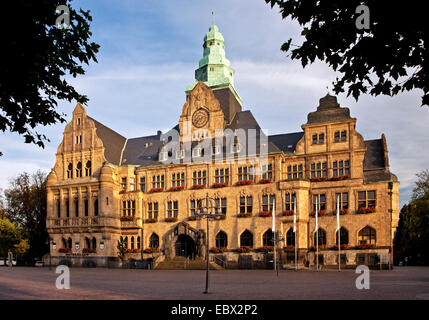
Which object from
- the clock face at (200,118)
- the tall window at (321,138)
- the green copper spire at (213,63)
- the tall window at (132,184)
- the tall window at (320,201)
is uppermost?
the green copper spire at (213,63)

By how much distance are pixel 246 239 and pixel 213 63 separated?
25.7 metres

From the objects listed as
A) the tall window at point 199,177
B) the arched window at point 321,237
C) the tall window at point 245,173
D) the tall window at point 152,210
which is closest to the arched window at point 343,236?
the arched window at point 321,237

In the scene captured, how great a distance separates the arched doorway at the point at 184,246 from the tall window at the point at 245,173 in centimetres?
929

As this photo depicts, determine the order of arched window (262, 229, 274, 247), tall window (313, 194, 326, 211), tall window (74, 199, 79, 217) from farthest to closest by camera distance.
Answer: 1. tall window (74, 199, 79, 217)
2. arched window (262, 229, 274, 247)
3. tall window (313, 194, 326, 211)

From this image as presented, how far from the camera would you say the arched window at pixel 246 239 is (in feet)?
163

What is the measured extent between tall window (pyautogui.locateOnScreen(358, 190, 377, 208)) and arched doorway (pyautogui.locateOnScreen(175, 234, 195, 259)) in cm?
1908

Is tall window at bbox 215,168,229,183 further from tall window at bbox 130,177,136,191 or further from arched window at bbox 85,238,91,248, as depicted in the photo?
arched window at bbox 85,238,91,248

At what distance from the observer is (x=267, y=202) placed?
163ft

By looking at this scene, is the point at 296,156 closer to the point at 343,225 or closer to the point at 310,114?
the point at 310,114

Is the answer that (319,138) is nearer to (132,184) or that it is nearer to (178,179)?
(178,179)

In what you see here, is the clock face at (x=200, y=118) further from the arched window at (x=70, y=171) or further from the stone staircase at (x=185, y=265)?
the arched window at (x=70, y=171)

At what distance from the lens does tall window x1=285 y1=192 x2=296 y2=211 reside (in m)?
48.2

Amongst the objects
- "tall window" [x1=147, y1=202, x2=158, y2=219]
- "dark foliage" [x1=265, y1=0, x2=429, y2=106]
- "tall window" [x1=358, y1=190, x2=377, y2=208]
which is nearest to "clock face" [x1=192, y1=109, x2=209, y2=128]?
"tall window" [x1=147, y1=202, x2=158, y2=219]
